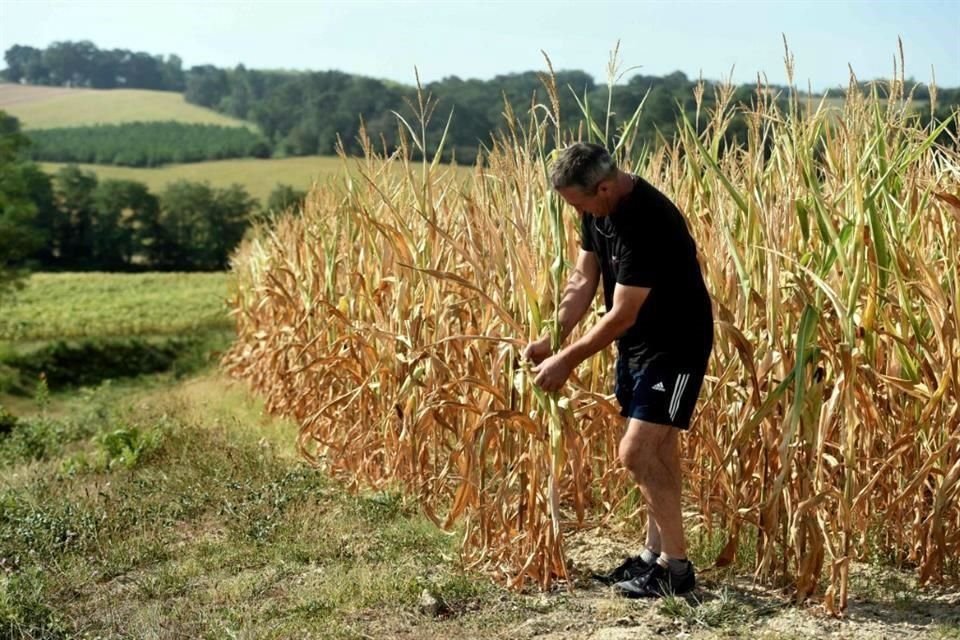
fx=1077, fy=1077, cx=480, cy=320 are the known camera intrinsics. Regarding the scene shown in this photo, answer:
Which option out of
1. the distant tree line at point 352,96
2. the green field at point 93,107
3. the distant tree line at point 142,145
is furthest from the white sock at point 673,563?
the green field at point 93,107

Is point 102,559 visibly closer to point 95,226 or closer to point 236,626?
point 236,626

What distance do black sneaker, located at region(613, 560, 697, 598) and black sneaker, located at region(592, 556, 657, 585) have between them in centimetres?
5

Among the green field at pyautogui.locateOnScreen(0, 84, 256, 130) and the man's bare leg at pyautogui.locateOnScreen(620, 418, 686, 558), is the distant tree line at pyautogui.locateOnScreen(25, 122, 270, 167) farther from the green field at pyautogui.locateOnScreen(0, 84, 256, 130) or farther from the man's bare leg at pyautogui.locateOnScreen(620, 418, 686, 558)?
the man's bare leg at pyautogui.locateOnScreen(620, 418, 686, 558)

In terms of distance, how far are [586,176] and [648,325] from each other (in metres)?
0.57

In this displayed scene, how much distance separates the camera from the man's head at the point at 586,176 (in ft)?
11.8

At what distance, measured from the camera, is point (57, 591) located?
14.7ft

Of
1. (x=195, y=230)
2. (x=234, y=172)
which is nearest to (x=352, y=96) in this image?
(x=234, y=172)

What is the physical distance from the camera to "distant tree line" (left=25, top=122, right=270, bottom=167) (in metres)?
59.8

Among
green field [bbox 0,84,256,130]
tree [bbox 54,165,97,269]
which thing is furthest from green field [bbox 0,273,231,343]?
green field [bbox 0,84,256,130]

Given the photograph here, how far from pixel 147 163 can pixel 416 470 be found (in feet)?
190

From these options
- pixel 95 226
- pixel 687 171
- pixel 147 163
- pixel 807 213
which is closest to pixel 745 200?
pixel 807 213

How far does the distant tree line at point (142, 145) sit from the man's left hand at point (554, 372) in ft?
191

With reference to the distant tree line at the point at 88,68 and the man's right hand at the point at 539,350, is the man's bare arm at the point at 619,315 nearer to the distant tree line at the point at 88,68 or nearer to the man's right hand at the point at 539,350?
the man's right hand at the point at 539,350

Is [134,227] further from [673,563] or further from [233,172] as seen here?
[673,563]
